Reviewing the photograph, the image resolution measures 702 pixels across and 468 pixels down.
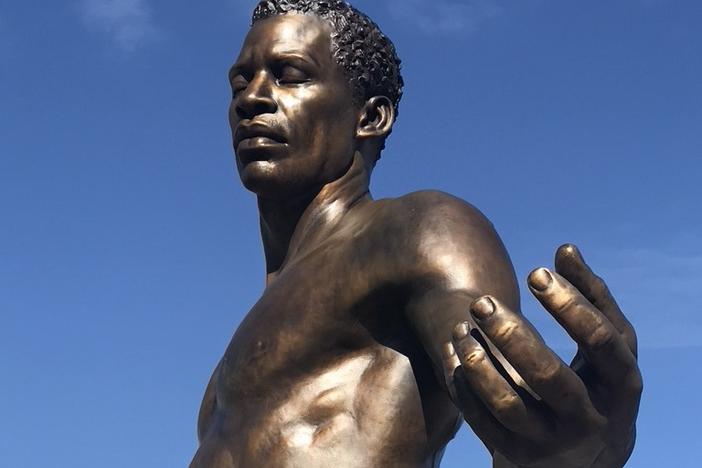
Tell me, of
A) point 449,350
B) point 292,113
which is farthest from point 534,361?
point 292,113

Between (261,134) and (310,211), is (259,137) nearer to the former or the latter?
(261,134)

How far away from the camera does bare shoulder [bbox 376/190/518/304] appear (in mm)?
4680

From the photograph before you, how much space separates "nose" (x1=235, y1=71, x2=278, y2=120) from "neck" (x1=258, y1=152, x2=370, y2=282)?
45 cm

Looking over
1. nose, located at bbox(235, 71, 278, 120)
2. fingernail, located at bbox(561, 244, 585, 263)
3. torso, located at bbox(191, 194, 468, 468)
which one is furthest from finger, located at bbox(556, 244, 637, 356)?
nose, located at bbox(235, 71, 278, 120)

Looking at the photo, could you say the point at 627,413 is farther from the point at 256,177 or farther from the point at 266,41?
the point at 266,41

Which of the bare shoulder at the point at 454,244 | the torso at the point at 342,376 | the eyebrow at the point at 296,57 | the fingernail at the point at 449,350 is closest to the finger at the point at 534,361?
the fingernail at the point at 449,350

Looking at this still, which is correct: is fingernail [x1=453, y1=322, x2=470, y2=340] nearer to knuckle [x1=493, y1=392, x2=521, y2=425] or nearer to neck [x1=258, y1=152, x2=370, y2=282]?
knuckle [x1=493, y1=392, x2=521, y2=425]

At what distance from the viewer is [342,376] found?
5.22m

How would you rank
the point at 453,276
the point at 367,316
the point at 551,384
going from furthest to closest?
the point at 367,316
the point at 453,276
the point at 551,384

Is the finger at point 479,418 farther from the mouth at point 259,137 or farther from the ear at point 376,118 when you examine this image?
the ear at point 376,118

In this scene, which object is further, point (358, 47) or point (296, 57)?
point (358, 47)

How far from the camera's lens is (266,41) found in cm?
614

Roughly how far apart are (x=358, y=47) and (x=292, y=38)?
1.08ft

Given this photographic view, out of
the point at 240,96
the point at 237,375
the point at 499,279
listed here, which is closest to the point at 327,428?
the point at 237,375
